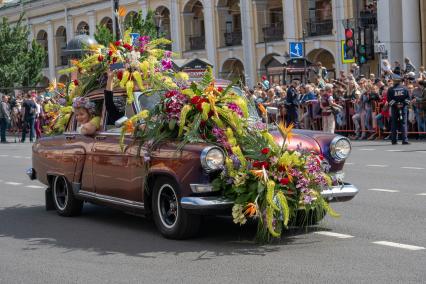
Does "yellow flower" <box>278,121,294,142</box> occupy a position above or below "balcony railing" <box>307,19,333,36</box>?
below

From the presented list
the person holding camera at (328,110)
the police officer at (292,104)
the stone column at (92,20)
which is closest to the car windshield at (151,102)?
the person holding camera at (328,110)

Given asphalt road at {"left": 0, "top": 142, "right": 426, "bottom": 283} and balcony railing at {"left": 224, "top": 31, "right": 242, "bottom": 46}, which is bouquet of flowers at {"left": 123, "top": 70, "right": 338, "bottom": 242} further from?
balcony railing at {"left": 224, "top": 31, "right": 242, "bottom": 46}

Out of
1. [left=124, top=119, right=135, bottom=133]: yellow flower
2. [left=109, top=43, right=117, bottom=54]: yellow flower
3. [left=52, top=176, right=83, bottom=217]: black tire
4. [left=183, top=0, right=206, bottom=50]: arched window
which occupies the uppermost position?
[left=183, top=0, right=206, bottom=50]: arched window

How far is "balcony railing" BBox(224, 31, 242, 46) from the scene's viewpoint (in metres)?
55.5

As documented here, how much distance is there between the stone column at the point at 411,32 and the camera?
42344 mm

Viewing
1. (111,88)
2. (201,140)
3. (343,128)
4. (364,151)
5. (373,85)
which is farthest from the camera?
(343,128)

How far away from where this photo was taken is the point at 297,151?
9039mm

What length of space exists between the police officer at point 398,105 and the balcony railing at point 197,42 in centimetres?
3531

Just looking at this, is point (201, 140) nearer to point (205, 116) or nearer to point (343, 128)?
point (205, 116)

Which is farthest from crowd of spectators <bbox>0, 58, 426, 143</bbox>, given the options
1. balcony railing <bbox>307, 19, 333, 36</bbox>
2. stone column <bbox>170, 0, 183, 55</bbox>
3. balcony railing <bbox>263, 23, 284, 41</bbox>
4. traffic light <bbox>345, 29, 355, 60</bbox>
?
stone column <bbox>170, 0, 183, 55</bbox>

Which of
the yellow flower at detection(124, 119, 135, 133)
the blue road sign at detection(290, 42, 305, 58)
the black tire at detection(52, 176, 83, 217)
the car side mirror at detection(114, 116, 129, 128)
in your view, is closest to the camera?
the yellow flower at detection(124, 119, 135, 133)

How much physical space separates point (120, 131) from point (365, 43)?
20960 mm

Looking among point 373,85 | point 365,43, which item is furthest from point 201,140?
point 365,43

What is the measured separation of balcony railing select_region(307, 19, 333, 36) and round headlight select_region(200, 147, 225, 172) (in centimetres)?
4052
